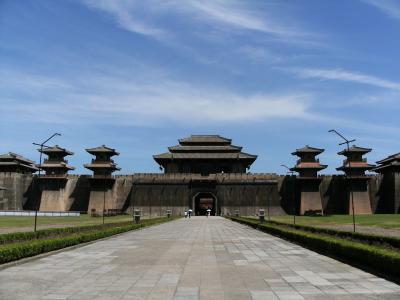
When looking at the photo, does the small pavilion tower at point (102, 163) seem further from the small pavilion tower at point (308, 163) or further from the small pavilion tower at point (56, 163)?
the small pavilion tower at point (308, 163)

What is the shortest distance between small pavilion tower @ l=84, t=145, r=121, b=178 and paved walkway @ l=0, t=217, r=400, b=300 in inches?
2056

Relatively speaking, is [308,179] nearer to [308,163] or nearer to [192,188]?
[308,163]

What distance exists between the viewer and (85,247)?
18547 mm

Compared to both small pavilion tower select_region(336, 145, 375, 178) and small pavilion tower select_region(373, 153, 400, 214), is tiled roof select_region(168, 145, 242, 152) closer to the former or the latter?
small pavilion tower select_region(336, 145, 375, 178)

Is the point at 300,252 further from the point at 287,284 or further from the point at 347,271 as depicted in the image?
the point at 287,284

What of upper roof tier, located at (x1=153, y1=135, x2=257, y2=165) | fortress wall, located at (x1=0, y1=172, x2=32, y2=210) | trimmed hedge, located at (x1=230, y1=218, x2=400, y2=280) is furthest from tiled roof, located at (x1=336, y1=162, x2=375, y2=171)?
trimmed hedge, located at (x1=230, y1=218, x2=400, y2=280)

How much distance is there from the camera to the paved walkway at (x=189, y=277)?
912cm

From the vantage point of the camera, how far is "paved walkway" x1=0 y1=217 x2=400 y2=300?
9.12 meters

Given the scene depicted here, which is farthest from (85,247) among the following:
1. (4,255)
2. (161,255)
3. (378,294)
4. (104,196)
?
(104,196)

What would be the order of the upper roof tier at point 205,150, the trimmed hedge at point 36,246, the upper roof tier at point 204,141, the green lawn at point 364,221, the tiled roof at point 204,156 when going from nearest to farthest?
the trimmed hedge at point 36,246 < the green lawn at point 364,221 < the tiled roof at point 204,156 < the upper roof tier at point 205,150 < the upper roof tier at point 204,141

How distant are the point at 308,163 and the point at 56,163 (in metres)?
37.3

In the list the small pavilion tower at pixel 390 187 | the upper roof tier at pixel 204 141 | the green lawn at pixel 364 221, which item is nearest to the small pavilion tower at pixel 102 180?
the upper roof tier at pixel 204 141

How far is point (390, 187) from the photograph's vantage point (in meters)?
64.9

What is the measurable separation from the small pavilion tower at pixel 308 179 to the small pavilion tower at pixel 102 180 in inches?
1066
